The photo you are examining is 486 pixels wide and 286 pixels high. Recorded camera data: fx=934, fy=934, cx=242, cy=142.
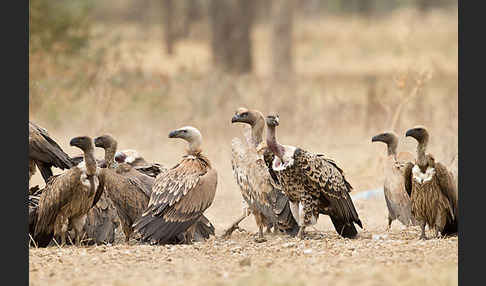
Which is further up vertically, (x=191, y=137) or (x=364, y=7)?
(x=364, y=7)

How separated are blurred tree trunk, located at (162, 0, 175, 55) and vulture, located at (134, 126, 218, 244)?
68.9 ft

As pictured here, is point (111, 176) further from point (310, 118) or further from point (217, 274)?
point (310, 118)

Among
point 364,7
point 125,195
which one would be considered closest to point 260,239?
point 125,195

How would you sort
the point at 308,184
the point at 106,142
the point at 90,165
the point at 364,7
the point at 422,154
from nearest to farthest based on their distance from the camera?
the point at 90,165, the point at 422,154, the point at 308,184, the point at 106,142, the point at 364,7

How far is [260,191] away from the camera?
818 centimetres

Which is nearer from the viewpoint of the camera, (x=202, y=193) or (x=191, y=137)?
(x=202, y=193)

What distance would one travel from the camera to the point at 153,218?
769cm

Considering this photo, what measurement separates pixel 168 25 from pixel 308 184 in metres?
23.2

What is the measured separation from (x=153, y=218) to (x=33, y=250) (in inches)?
41.6

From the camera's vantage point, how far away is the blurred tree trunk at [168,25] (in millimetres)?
29395

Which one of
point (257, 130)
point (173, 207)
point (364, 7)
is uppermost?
point (364, 7)

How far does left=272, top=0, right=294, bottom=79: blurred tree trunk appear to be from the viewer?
851 inches

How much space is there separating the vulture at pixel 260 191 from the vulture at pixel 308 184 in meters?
0.12

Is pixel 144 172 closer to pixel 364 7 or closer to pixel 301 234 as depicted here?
pixel 301 234
